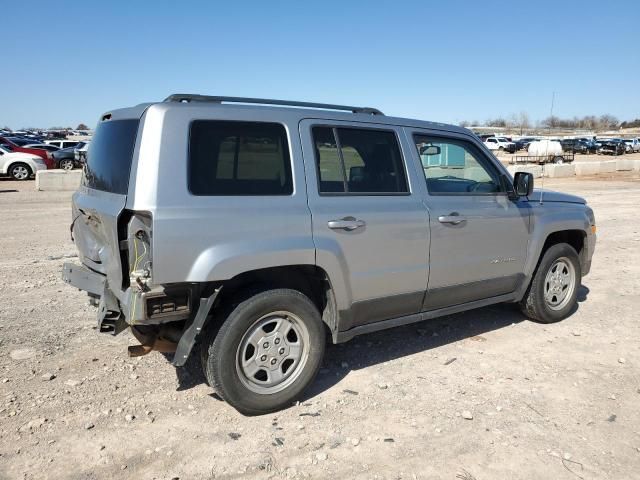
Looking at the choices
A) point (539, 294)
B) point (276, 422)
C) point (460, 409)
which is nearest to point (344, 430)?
point (276, 422)

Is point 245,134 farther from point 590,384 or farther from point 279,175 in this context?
point 590,384

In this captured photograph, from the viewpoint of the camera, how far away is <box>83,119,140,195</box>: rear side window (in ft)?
11.0

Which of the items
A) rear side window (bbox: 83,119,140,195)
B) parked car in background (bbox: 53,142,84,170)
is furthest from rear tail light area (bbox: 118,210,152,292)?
parked car in background (bbox: 53,142,84,170)

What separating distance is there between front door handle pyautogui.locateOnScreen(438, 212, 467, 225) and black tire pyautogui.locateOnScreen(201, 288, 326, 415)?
1.29 meters

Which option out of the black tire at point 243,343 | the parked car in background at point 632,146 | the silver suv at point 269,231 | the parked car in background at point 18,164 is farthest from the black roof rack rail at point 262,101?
the parked car in background at point 632,146

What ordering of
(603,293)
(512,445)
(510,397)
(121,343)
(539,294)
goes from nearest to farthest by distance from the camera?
(512,445)
(510,397)
(121,343)
(539,294)
(603,293)

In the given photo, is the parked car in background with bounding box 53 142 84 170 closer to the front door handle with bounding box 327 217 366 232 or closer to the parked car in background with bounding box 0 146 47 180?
the parked car in background with bounding box 0 146 47 180

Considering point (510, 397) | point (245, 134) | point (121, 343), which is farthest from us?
point (121, 343)

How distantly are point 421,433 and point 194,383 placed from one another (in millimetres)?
1698

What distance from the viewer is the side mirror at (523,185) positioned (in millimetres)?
4734

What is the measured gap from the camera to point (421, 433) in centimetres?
340

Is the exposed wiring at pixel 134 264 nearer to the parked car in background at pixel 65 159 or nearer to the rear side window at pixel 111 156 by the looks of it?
the rear side window at pixel 111 156

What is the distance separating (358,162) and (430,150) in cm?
79

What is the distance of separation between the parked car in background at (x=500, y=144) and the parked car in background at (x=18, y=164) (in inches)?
1755
